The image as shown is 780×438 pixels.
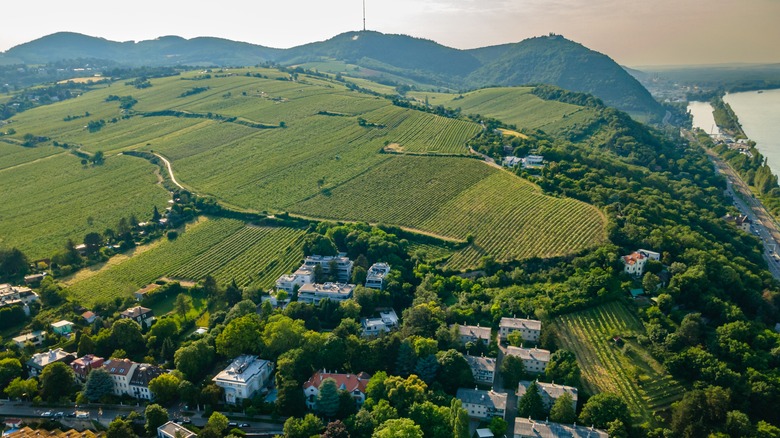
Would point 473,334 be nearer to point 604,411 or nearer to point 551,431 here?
point 551,431

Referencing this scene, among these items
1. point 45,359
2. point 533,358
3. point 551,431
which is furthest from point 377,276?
point 45,359

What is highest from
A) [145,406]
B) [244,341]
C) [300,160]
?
[300,160]

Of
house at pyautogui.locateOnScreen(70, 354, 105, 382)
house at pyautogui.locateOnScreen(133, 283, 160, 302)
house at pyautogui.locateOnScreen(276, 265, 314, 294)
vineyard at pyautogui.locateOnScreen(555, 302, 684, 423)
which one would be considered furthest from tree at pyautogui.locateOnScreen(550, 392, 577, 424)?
house at pyautogui.locateOnScreen(133, 283, 160, 302)

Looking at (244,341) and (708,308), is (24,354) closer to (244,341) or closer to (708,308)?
(244,341)

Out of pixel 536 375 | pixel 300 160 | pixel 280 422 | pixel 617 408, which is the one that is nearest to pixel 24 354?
pixel 280 422

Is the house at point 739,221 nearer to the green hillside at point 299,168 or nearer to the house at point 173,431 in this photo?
the green hillside at point 299,168

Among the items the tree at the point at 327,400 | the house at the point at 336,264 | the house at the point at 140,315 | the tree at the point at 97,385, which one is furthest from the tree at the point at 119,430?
the house at the point at 336,264
